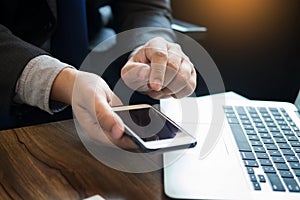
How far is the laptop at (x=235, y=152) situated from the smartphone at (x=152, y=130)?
0.04m

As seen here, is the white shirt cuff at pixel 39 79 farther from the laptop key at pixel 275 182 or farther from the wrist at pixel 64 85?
the laptop key at pixel 275 182

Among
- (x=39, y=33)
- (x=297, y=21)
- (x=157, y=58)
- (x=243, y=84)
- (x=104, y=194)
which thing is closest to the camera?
(x=104, y=194)

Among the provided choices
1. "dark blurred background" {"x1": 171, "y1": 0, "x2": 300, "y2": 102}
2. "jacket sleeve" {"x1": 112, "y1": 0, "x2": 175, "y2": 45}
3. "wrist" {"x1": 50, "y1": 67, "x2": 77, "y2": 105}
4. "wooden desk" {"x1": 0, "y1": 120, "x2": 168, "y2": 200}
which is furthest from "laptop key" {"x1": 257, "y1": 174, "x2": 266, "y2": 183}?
"dark blurred background" {"x1": 171, "y1": 0, "x2": 300, "y2": 102}

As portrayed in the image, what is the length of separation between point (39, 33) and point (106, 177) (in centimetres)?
38

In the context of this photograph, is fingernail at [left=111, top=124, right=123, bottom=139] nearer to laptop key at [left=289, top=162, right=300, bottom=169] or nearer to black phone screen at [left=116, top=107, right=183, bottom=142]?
black phone screen at [left=116, top=107, right=183, bottom=142]

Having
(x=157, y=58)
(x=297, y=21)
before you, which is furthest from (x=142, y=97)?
(x=297, y=21)

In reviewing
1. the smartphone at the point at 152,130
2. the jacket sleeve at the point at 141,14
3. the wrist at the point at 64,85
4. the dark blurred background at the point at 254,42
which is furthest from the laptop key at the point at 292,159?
the dark blurred background at the point at 254,42

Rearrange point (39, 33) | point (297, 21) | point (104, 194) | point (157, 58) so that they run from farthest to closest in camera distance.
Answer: point (297, 21)
point (39, 33)
point (157, 58)
point (104, 194)

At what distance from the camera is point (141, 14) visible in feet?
2.74

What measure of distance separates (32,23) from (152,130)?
1.30 ft

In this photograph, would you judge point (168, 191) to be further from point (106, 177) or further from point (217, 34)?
point (217, 34)

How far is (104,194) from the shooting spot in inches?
14.9

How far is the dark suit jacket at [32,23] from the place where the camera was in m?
0.47

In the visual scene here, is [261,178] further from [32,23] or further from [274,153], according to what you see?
[32,23]
